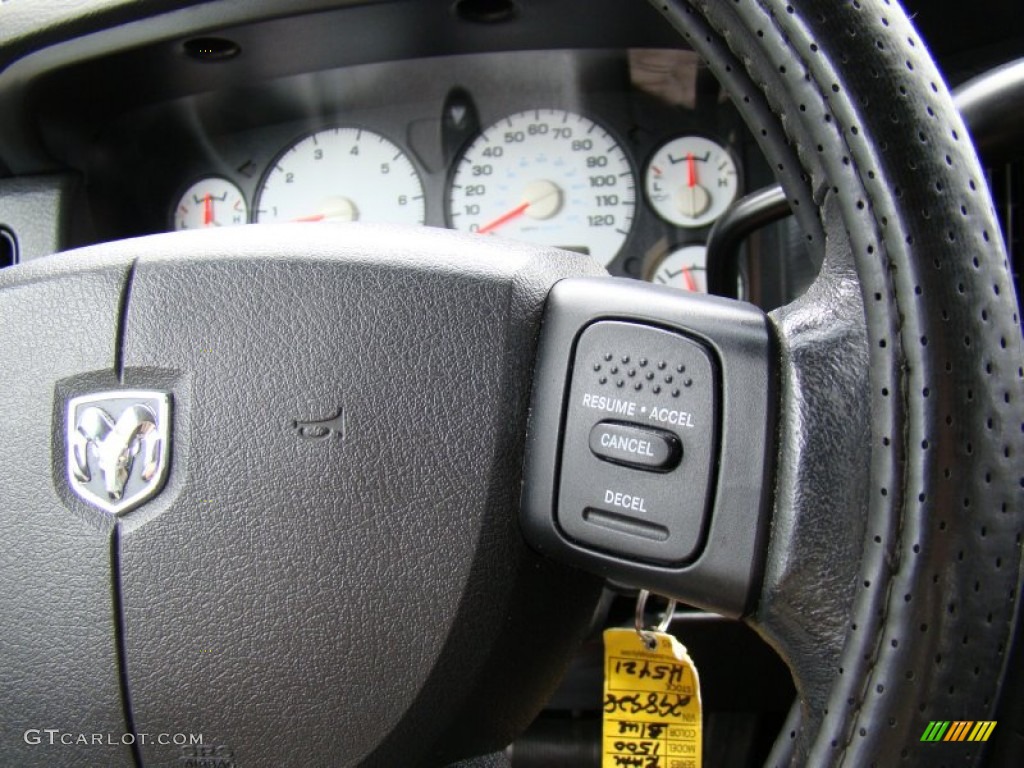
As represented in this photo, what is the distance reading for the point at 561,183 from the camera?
1.85 m

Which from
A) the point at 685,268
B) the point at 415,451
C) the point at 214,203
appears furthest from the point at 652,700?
the point at 214,203

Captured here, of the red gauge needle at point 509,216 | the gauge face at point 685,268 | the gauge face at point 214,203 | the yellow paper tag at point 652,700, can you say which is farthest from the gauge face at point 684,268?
the yellow paper tag at point 652,700

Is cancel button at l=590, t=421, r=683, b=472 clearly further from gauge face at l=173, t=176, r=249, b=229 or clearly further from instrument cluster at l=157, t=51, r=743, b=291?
gauge face at l=173, t=176, r=249, b=229

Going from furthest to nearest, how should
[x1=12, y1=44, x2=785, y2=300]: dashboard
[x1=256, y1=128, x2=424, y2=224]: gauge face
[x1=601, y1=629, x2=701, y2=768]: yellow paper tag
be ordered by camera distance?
[x1=256, y1=128, x2=424, y2=224]: gauge face < [x1=12, y1=44, x2=785, y2=300]: dashboard < [x1=601, y1=629, x2=701, y2=768]: yellow paper tag

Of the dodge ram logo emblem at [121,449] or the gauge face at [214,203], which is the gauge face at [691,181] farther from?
the dodge ram logo emblem at [121,449]

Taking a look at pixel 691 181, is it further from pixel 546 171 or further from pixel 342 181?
pixel 342 181

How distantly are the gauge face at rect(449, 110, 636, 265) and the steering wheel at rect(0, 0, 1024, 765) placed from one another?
4.25 ft

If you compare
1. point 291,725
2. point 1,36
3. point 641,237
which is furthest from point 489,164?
point 291,725

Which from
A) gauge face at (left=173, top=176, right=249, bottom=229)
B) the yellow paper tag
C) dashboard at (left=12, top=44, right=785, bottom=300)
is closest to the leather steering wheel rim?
the yellow paper tag

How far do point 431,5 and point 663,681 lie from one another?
45.0 inches

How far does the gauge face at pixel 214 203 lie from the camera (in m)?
1.96

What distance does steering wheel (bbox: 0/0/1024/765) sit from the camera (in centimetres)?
41

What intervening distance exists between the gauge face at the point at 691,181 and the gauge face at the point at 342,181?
1.32ft

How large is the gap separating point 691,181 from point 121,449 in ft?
4.60
